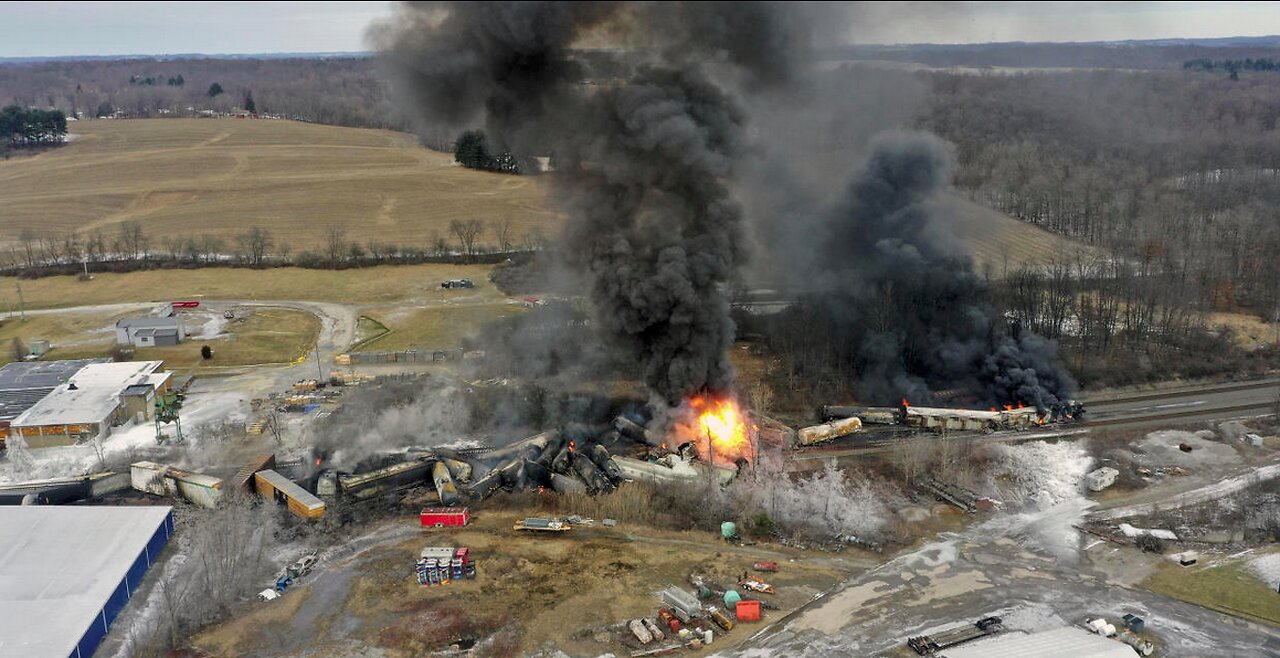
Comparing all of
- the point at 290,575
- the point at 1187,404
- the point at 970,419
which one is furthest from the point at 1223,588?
the point at 290,575

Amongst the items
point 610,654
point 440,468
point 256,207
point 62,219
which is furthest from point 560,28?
point 62,219

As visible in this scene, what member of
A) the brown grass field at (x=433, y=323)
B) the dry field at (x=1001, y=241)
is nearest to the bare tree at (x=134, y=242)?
the brown grass field at (x=433, y=323)

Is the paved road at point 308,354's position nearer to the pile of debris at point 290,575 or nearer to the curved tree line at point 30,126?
the pile of debris at point 290,575

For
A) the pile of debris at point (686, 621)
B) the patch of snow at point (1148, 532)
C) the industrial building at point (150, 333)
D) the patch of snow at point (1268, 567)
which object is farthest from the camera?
the industrial building at point (150, 333)

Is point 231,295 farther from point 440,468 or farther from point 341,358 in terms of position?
Answer: point 440,468

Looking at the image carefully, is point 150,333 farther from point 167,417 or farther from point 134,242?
point 134,242

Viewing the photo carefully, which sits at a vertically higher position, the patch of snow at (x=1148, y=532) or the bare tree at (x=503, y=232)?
the bare tree at (x=503, y=232)

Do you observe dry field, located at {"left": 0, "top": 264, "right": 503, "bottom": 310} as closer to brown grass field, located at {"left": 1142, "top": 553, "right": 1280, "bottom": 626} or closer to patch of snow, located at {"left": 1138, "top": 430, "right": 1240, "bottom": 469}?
patch of snow, located at {"left": 1138, "top": 430, "right": 1240, "bottom": 469}
